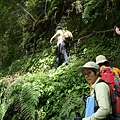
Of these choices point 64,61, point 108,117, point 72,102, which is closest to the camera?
point 108,117

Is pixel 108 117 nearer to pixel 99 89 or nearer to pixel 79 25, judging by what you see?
pixel 99 89

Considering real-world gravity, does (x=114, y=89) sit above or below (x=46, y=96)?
above

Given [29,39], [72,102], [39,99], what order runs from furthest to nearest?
1. [29,39]
2. [39,99]
3. [72,102]

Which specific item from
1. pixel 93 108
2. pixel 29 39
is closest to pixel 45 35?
pixel 29 39

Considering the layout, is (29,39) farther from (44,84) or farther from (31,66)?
(44,84)

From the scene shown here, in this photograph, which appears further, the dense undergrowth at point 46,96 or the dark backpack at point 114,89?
→ the dense undergrowth at point 46,96

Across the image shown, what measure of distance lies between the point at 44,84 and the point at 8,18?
678cm

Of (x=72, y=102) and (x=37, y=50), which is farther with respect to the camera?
(x=37, y=50)

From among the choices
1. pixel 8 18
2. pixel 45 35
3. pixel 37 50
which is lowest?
pixel 37 50

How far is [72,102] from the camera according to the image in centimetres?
528

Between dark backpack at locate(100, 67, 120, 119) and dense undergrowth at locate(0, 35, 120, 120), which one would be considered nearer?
dark backpack at locate(100, 67, 120, 119)

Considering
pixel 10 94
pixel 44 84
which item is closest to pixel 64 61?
pixel 44 84

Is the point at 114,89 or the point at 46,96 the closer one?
the point at 114,89

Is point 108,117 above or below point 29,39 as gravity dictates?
below
